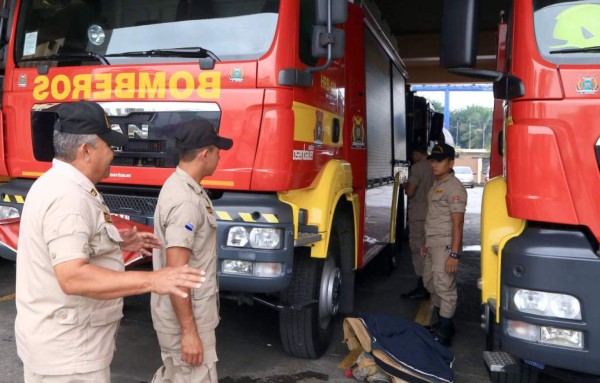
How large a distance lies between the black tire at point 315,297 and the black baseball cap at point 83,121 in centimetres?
221

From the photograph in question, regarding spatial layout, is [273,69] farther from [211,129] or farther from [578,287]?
[578,287]

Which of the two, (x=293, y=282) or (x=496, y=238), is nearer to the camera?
(x=496, y=238)

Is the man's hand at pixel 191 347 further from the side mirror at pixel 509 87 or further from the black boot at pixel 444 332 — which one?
the black boot at pixel 444 332

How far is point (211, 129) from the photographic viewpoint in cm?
272

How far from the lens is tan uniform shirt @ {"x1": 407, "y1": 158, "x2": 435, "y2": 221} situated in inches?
253

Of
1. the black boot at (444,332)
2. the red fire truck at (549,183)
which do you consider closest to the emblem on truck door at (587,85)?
the red fire truck at (549,183)

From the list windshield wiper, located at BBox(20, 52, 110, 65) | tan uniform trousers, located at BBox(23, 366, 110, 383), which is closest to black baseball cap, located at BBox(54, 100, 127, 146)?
tan uniform trousers, located at BBox(23, 366, 110, 383)

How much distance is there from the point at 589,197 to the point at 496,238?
0.59 m

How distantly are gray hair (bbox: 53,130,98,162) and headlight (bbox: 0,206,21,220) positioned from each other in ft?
7.39

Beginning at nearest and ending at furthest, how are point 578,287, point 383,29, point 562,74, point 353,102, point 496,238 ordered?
point 578,287, point 562,74, point 496,238, point 353,102, point 383,29

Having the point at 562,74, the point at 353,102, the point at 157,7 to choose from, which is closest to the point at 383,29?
the point at 353,102

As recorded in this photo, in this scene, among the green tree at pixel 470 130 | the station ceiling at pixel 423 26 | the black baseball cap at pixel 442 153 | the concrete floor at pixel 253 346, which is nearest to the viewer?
the concrete floor at pixel 253 346

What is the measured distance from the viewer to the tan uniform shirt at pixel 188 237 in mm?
2510

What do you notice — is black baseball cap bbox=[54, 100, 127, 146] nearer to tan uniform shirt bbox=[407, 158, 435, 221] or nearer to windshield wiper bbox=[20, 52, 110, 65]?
windshield wiper bbox=[20, 52, 110, 65]
